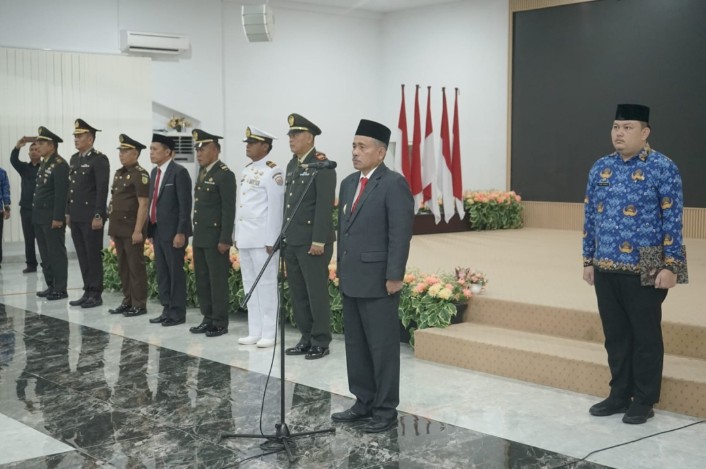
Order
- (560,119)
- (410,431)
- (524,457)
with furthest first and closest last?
(560,119) → (410,431) → (524,457)

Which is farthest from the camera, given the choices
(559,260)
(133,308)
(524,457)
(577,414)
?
(559,260)

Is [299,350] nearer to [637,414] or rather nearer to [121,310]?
[121,310]

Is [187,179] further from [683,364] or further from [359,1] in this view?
[359,1]

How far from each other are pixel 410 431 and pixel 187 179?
325 cm

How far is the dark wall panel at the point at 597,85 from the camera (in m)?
10.3

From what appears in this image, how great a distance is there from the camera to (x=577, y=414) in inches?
162

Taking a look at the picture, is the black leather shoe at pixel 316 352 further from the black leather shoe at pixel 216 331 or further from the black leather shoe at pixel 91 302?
the black leather shoe at pixel 91 302

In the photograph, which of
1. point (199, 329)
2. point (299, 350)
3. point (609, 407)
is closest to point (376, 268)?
point (609, 407)

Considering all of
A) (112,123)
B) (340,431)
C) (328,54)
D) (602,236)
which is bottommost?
(340,431)

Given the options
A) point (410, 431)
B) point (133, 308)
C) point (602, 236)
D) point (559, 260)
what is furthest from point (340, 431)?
point (559, 260)

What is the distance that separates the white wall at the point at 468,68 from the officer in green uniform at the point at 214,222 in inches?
285

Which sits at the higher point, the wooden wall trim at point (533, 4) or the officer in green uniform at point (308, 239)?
the wooden wall trim at point (533, 4)

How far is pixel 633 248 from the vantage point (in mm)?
3891

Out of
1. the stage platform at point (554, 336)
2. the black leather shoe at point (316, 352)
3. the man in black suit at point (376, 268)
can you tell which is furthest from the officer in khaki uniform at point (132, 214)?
A: the man in black suit at point (376, 268)
